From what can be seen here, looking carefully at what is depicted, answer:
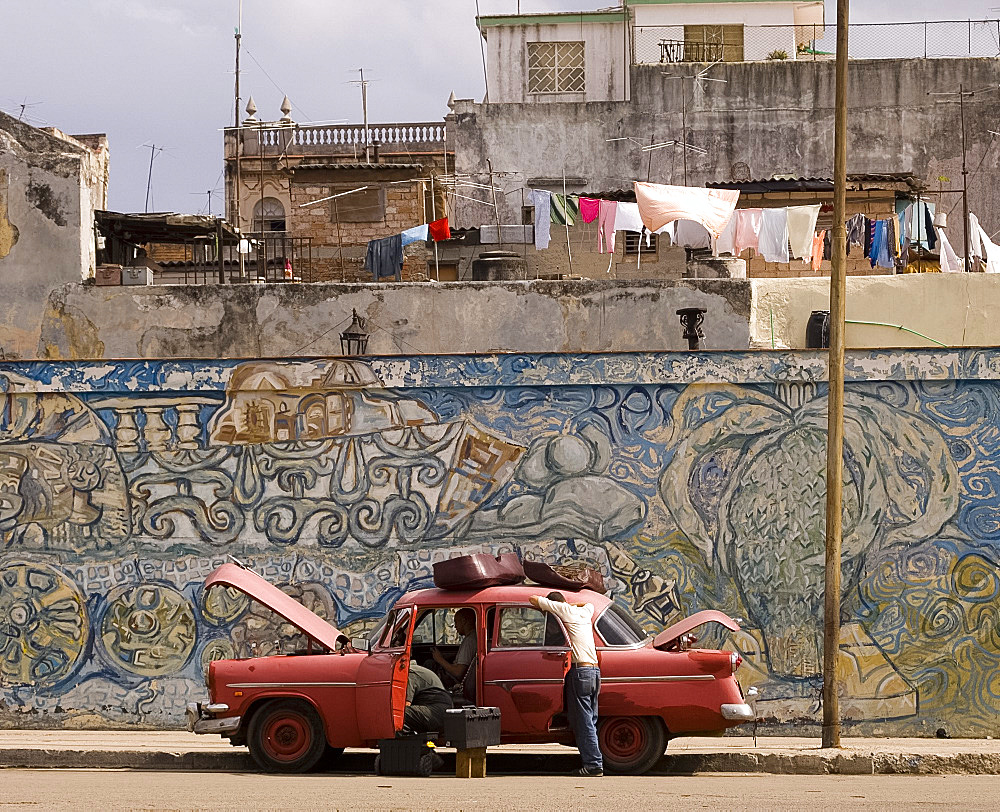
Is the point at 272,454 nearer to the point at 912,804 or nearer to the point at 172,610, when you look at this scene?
the point at 172,610

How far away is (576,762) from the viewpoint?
1213 centimetres

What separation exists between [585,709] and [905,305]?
1216 cm

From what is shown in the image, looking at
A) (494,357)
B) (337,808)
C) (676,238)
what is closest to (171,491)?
(494,357)

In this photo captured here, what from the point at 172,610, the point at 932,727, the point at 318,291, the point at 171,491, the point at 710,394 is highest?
the point at 318,291

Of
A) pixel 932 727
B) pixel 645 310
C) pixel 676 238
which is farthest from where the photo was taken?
pixel 676 238

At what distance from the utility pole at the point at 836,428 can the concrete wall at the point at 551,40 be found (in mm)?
25570

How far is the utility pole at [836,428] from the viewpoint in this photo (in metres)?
12.4

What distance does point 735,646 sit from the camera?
13961mm

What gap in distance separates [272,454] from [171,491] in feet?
3.43

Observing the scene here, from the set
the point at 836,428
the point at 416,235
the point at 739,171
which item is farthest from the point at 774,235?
the point at 836,428

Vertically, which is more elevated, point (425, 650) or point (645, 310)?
point (645, 310)

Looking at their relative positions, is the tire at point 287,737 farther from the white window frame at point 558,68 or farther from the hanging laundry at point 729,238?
the white window frame at point 558,68

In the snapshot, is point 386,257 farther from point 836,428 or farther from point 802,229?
point 836,428

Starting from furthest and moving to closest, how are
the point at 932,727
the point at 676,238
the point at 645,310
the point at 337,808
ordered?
the point at 676,238 → the point at 645,310 → the point at 932,727 → the point at 337,808
